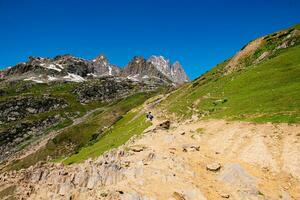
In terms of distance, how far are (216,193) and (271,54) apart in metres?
56.4

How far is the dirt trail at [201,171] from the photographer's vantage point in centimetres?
2586

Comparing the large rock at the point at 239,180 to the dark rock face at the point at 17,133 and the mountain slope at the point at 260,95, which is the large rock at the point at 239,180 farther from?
the dark rock face at the point at 17,133

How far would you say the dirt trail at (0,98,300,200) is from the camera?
25.9 metres

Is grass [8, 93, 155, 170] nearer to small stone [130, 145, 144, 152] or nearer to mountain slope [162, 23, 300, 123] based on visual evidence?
mountain slope [162, 23, 300, 123]

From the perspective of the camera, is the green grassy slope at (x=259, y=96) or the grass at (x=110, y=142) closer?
the green grassy slope at (x=259, y=96)

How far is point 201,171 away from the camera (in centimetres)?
2962

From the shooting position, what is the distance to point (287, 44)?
76.3 metres

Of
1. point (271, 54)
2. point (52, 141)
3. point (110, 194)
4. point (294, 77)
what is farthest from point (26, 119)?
point (110, 194)

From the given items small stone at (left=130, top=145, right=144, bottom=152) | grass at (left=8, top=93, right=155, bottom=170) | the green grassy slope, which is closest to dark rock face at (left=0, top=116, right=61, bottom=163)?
grass at (left=8, top=93, right=155, bottom=170)

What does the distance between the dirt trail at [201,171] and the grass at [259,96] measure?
373 centimetres

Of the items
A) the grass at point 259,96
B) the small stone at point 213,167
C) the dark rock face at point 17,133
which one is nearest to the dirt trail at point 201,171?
the small stone at point 213,167

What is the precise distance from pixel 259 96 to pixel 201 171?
2274 centimetres

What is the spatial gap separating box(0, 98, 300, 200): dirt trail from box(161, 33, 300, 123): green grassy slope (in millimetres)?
3620

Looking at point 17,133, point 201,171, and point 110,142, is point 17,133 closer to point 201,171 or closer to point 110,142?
point 110,142
